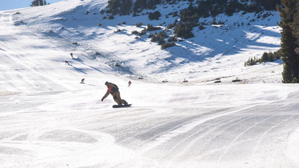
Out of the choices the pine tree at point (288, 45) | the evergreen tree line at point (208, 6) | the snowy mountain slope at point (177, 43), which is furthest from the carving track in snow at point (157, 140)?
the evergreen tree line at point (208, 6)

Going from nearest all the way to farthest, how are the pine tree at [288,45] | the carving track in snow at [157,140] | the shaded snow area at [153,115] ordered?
the carving track in snow at [157,140] → the shaded snow area at [153,115] → the pine tree at [288,45]

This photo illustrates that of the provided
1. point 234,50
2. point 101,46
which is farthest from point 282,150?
point 101,46

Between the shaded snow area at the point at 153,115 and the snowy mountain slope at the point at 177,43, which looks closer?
the shaded snow area at the point at 153,115

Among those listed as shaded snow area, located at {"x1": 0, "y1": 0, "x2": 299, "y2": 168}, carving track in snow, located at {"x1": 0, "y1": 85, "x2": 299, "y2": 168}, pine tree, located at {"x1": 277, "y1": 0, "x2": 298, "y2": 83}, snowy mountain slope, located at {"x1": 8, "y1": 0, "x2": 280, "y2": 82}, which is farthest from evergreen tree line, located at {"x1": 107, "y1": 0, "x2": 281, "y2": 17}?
carving track in snow, located at {"x1": 0, "y1": 85, "x2": 299, "y2": 168}

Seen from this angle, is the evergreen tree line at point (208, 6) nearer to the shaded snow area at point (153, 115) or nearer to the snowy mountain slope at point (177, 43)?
the snowy mountain slope at point (177, 43)

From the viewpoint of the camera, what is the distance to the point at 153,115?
27.7 feet

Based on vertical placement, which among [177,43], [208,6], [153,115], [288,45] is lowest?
[153,115]

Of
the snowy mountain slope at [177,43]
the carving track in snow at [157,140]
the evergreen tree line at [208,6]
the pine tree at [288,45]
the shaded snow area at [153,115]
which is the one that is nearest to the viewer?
the carving track in snow at [157,140]

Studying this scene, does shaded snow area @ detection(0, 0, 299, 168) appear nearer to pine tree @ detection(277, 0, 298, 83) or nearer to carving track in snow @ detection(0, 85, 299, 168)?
carving track in snow @ detection(0, 85, 299, 168)

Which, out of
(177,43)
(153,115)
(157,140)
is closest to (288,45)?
(153,115)

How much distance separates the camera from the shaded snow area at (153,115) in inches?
178

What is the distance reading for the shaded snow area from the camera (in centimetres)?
452

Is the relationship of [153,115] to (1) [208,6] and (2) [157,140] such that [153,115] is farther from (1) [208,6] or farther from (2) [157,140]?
(1) [208,6]

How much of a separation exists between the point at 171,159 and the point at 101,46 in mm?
42482
